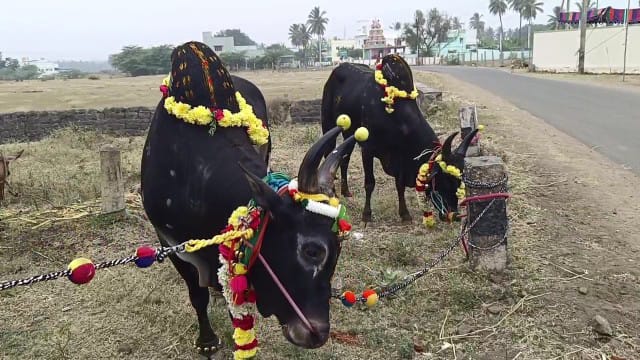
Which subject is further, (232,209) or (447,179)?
(447,179)

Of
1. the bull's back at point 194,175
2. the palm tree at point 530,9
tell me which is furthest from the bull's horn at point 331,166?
the palm tree at point 530,9

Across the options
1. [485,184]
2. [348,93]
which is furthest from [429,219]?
[348,93]

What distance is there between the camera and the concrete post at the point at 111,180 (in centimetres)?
600

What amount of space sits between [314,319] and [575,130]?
32.7 ft

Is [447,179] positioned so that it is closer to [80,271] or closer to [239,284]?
[239,284]

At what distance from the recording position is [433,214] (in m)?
5.78

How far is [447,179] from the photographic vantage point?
5262 mm

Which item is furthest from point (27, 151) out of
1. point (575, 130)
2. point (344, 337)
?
point (575, 130)

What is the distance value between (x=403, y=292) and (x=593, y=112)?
10.7m

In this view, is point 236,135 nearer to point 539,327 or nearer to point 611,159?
point 539,327

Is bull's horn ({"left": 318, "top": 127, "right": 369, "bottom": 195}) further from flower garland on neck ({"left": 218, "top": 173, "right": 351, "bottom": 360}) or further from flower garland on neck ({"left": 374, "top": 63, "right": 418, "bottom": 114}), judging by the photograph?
flower garland on neck ({"left": 374, "top": 63, "right": 418, "bottom": 114})

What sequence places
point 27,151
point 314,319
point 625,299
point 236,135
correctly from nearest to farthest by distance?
point 314,319, point 236,135, point 625,299, point 27,151

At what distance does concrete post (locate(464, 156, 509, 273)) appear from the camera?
4164 millimetres

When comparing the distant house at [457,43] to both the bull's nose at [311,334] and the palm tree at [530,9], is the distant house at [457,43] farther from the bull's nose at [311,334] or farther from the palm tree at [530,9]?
the bull's nose at [311,334]
